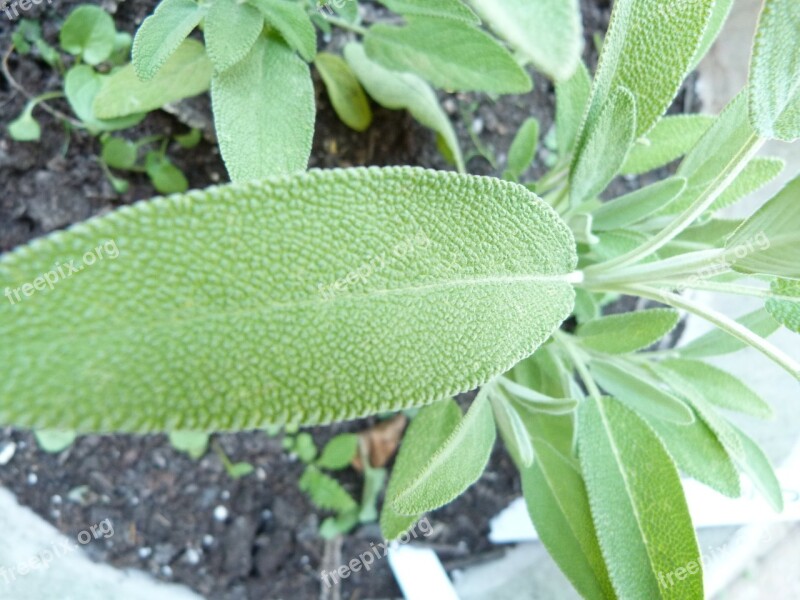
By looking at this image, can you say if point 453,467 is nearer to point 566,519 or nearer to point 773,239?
point 566,519

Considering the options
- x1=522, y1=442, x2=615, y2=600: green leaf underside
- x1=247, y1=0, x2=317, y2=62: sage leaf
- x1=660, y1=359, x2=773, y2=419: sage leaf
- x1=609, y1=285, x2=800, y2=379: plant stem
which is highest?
x1=247, y1=0, x2=317, y2=62: sage leaf

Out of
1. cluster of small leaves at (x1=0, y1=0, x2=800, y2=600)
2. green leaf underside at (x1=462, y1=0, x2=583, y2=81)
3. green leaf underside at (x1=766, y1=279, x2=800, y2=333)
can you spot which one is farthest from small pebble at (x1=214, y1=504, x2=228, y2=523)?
green leaf underside at (x1=462, y1=0, x2=583, y2=81)

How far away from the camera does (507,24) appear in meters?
0.27

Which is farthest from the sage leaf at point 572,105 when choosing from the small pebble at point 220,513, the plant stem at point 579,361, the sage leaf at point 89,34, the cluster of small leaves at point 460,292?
the small pebble at point 220,513

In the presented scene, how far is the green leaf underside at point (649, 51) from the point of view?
1.90 feet

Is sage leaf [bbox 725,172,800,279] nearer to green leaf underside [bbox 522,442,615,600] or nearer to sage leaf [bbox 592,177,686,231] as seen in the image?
sage leaf [bbox 592,177,686,231]

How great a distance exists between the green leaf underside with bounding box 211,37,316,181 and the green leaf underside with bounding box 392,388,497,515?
0.28 metres

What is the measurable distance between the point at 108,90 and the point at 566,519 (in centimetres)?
66

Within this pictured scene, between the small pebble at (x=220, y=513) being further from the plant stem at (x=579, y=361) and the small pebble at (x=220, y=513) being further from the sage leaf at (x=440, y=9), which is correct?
the sage leaf at (x=440, y=9)

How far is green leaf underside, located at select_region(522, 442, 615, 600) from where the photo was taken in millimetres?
682

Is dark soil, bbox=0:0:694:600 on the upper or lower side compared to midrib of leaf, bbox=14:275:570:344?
lower

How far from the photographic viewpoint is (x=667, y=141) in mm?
803

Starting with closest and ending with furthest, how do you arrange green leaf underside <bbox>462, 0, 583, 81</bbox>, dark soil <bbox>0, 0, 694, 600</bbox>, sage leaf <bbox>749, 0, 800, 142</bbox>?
green leaf underside <bbox>462, 0, 583, 81</bbox>
sage leaf <bbox>749, 0, 800, 142</bbox>
dark soil <bbox>0, 0, 694, 600</bbox>

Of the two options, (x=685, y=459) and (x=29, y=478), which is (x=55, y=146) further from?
(x=685, y=459)
